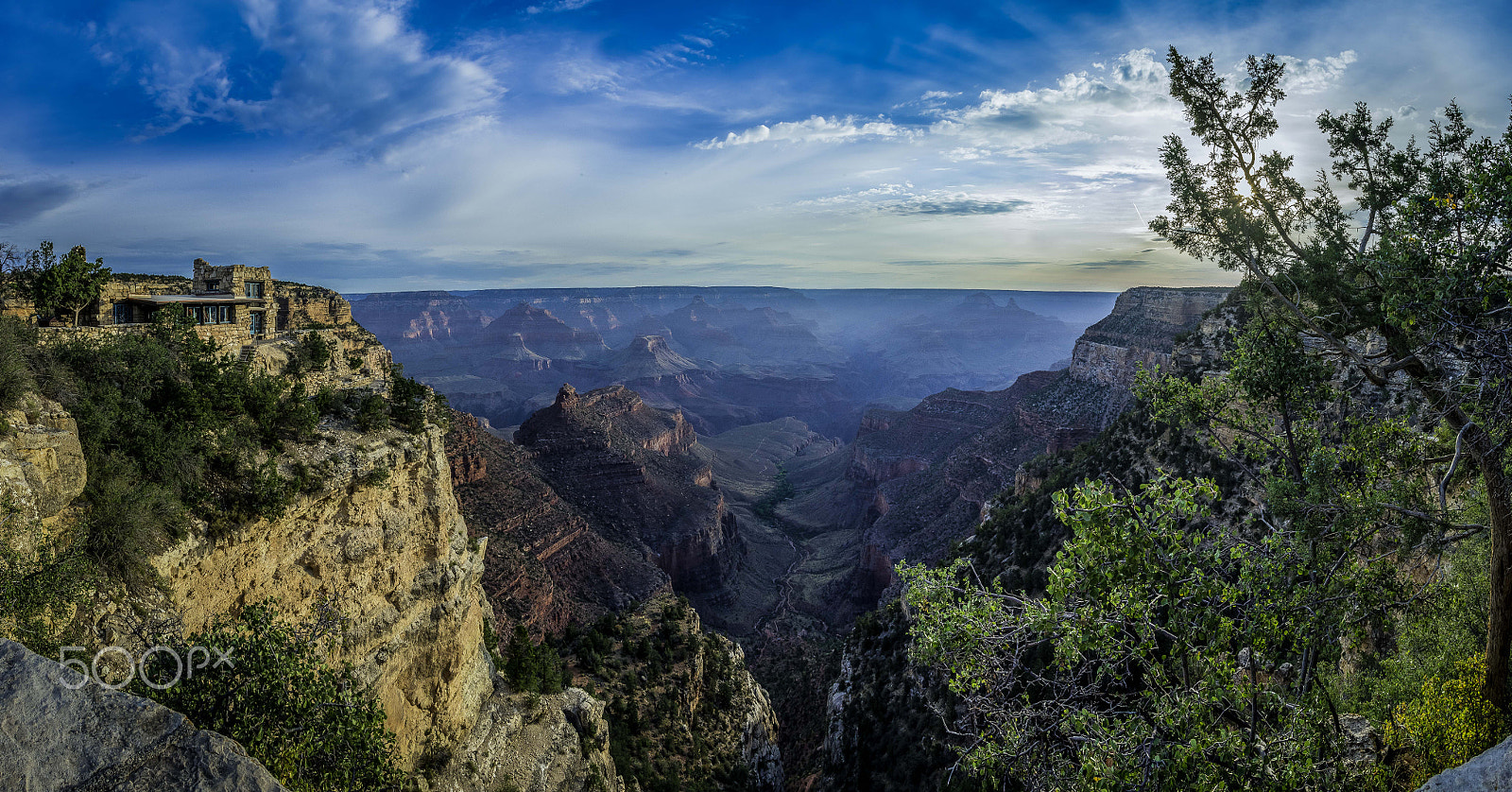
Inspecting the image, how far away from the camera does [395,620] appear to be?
52.4 ft

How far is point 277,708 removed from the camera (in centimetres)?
919

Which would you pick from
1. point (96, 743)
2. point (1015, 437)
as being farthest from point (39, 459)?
point (1015, 437)

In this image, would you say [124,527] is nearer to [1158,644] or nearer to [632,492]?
[1158,644]

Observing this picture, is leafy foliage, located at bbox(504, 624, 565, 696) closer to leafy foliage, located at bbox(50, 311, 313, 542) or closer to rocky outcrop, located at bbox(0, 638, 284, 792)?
leafy foliage, located at bbox(50, 311, 313, 542)

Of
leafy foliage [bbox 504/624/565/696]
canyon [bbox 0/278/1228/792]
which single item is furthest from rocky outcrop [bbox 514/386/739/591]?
leafy foliage [bbox 504/624/565/696]

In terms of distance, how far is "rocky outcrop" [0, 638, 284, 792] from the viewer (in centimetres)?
480

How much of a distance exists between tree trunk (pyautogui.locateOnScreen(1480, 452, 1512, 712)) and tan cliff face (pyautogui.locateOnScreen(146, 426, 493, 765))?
20916 millimetres

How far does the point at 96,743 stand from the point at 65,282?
59.8 ft

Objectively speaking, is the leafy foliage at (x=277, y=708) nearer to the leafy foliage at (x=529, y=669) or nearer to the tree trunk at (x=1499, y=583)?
the leafy foliage at (x=529, y=669)

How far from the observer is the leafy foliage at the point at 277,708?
8750 millimetres

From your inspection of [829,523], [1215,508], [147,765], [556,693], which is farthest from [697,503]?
[147,765]

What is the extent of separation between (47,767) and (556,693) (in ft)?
67.2

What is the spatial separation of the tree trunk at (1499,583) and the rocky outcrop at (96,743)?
14.9 meters

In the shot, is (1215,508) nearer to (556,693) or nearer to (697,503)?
(556,693)
